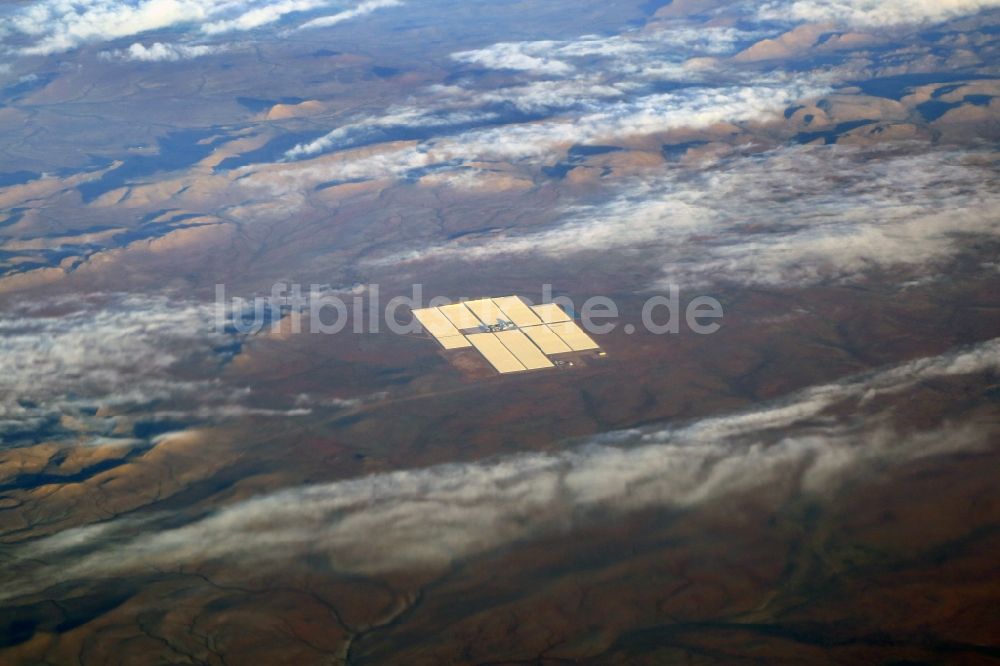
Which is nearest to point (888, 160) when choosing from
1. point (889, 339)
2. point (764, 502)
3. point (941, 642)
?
point (889, 339)

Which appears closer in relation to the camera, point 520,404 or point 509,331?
point 520,404

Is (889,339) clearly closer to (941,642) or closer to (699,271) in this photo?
(699,271)

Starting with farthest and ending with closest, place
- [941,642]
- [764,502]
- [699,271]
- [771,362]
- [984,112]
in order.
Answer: [984,112] → [699,271] → [771,362] → [764,502] → [941,642]

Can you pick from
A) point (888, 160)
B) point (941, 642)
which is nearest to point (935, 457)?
point (941, 642)

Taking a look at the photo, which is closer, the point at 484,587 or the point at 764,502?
the point at 484,587

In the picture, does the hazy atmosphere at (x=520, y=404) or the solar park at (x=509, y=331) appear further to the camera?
the solar park at (x=509, y=331)

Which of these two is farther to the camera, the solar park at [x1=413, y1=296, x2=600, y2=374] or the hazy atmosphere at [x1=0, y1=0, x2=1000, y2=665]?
the solar park at [x1=413, y1=296, x2=600, y2=374]

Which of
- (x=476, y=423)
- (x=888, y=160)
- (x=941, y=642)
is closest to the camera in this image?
(x=941, y=642)
